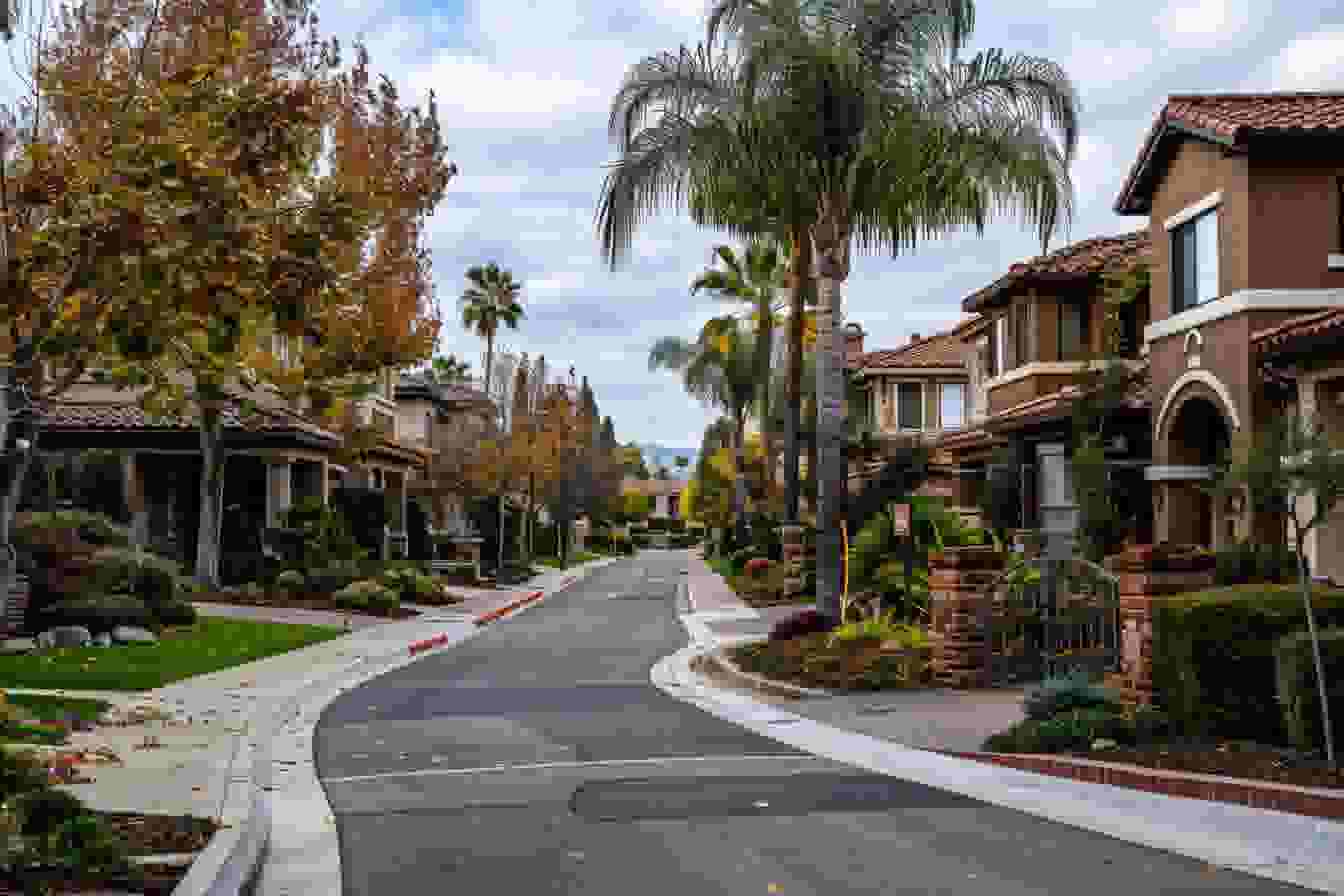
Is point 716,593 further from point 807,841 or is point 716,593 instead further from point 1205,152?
point 807,841

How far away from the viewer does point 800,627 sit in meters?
21.8

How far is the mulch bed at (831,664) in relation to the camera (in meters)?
18.0

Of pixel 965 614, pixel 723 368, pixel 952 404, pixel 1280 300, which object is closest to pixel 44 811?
pixel 965 614

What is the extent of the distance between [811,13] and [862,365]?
104ft

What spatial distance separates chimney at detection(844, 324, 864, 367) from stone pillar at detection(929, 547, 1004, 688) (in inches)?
1449

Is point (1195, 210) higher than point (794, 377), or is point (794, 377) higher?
point (1195, 210)

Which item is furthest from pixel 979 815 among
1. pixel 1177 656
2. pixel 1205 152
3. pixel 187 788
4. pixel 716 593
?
pixel 716 593

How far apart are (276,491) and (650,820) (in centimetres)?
3108

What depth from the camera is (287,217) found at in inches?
436

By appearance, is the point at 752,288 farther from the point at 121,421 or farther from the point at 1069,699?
the point at 1069,699

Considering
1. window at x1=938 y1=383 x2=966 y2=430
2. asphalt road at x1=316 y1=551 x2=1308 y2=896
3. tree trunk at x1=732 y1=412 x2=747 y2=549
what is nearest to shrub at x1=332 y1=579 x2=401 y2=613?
asphalt road at x1=316 y1=551 x2=1308 y2=896

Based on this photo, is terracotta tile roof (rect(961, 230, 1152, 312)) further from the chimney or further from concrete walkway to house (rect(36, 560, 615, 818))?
the chimney

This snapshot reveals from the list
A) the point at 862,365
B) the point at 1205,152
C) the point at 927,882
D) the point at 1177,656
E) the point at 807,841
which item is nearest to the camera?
the point at 927,882

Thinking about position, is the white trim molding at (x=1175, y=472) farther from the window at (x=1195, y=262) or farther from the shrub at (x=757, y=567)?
the shrub at (x=757, y=567)
